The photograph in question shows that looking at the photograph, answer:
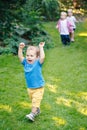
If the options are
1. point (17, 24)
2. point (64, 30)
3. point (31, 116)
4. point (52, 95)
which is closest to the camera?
point (31, 116)

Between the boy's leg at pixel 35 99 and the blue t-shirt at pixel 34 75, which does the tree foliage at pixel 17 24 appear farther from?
the boy's leg at pixel 35 99

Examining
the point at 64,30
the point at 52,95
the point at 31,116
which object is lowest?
the point at 64,30

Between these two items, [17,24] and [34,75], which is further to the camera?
[17,24]

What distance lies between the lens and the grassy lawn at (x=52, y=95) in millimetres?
6289

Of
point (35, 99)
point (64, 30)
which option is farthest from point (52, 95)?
point (64, 30)

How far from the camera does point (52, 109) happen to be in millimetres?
7012

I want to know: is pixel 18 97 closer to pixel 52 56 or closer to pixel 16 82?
pixel 16 82

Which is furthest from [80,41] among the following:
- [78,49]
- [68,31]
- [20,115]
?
[20,115]

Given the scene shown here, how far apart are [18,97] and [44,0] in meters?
14.9

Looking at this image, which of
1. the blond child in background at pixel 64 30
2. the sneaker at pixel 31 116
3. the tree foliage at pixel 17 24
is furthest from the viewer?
the blond child in background at pixel 64 30

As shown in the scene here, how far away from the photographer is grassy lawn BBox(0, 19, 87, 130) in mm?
6289

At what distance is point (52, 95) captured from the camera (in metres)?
7.91

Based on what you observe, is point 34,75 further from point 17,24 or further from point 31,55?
point 17,24

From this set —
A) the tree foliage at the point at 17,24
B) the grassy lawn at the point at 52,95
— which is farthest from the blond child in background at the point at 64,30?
the grassy lawn at the point at 52,95
